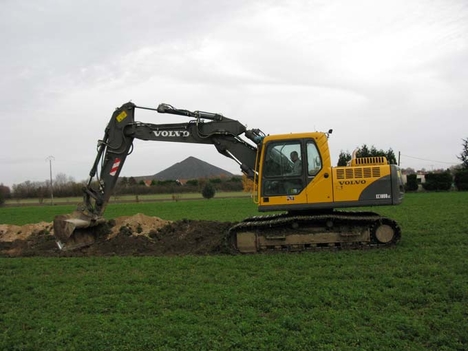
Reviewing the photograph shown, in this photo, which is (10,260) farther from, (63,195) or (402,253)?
(63,195)

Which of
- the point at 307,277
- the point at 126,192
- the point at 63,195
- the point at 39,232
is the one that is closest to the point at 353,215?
the point at 307,277

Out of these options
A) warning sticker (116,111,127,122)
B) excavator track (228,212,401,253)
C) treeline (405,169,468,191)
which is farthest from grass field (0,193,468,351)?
treeline (405,169,468,191)

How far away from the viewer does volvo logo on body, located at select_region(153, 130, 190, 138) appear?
42.3ft

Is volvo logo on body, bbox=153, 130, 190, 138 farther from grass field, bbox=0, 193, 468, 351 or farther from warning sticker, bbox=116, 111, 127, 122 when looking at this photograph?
grass field, bbox=0, 193, 468, 351

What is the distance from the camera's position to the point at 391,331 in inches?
228

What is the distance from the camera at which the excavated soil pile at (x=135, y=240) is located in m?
12.5

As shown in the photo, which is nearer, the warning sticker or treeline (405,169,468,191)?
the warning sticker

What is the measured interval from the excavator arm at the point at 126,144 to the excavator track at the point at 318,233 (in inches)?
68.0

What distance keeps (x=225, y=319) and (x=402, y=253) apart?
5.78m

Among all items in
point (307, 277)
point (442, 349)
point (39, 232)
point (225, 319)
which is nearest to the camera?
point (442, 349)

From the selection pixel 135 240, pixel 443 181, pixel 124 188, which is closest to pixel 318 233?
pixel 135 240

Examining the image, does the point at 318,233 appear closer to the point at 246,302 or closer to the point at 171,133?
the point at 246,302

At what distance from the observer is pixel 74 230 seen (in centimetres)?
1287

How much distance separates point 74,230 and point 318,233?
6.95 meters
